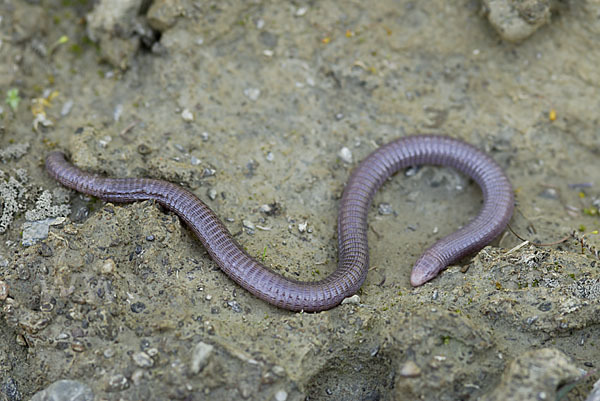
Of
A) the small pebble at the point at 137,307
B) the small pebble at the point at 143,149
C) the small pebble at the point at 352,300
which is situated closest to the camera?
the small pebble at the point at 137,307

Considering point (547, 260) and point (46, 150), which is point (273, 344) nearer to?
point (547, 260)

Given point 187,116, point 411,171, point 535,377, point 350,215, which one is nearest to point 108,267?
point 187,116

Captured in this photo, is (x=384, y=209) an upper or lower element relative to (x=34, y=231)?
lower

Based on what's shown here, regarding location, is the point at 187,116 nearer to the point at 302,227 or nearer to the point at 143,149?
the point at 143,149

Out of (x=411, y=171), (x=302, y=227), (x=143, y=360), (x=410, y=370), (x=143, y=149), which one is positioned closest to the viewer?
(x=410, y=370)

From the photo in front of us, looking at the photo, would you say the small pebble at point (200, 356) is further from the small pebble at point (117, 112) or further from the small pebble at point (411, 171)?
the small pebble at point (411, 171)

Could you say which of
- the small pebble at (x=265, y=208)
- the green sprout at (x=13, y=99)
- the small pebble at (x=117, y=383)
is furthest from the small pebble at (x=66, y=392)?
the green sprout at (x=13, y=99)

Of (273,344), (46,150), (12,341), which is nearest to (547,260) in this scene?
(273,344)
